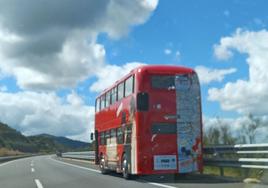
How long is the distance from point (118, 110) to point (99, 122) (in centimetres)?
532

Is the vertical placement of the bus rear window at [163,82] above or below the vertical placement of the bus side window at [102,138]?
above

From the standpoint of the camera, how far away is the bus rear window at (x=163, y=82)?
19047 mm

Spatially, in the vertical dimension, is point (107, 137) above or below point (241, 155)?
above

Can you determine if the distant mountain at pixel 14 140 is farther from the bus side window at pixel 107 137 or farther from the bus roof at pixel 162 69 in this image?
the bus roof at pixel 162 69

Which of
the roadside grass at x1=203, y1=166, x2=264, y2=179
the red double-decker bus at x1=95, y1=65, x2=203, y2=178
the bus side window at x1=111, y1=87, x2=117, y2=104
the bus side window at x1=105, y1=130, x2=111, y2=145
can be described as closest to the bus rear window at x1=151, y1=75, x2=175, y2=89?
the red double-decker bus at x1=95, y1=65, x2=203, y2=178

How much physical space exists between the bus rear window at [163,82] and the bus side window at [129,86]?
1007 millimetres

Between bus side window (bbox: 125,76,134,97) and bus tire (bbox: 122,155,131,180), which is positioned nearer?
bus side window (bbox: 125,76,134,97)

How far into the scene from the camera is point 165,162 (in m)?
18.9

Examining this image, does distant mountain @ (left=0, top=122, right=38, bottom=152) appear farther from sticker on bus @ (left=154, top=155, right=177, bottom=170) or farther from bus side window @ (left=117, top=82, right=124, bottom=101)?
sticker on bus @ (left=154, top=155, right=177, bottom=170)

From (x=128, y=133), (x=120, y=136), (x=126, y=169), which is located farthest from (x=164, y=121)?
(x=120, y=136)

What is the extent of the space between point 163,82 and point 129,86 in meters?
1.55

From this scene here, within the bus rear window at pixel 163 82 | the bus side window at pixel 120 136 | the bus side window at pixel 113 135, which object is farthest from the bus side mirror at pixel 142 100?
the bus side window at pixel 113 135

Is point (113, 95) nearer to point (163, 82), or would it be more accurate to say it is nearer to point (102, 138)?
Answer: point (102, 138)

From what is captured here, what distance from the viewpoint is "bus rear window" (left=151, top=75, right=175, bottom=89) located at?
62.5 ft
